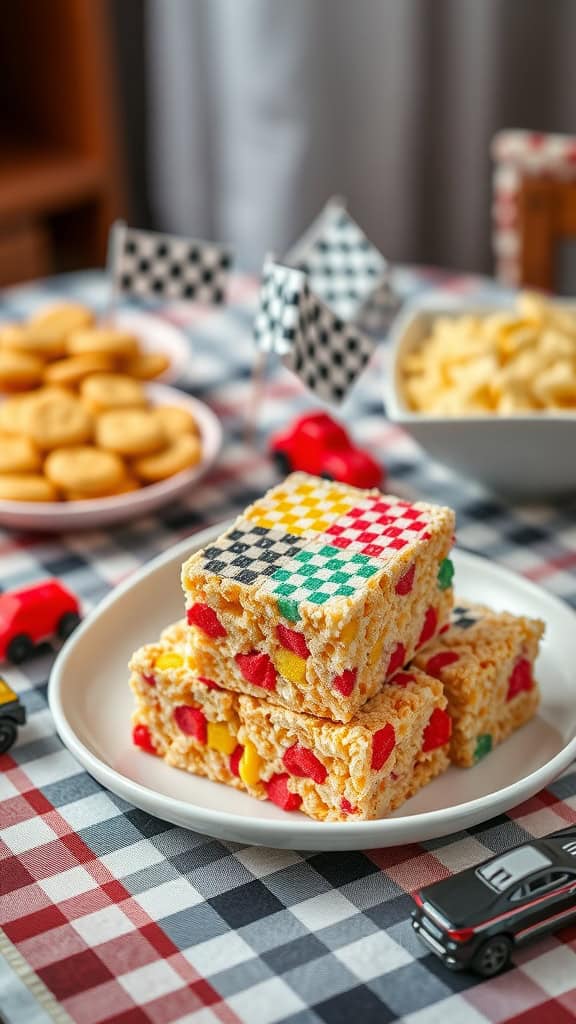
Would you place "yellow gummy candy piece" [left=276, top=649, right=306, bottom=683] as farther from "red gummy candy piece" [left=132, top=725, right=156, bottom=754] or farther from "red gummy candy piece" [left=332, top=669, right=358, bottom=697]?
"red gummy candy piece" [left=132, top=725, right=156, bottom=754]

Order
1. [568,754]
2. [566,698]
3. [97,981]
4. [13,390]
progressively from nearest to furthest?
[97,981] → [568,754] → [566,698] → [13,390]

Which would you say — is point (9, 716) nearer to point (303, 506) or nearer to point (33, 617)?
point (33, 617)

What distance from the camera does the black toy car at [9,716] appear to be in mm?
1172

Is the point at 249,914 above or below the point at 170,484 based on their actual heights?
below

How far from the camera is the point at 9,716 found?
1.17 metres

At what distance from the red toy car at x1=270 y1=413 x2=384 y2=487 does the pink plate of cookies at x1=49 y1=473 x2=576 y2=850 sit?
0.40 metres

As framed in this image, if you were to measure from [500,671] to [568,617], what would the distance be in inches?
7.6

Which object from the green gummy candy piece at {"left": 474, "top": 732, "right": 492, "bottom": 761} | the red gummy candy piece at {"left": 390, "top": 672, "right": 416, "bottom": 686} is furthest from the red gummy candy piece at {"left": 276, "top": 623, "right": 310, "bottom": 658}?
the green gummy candy piece at {"left": 474, "top": 732, "right": 492, "bottom": 761}

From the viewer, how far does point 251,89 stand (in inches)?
117

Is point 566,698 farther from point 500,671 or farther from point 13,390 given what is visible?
point 13,390

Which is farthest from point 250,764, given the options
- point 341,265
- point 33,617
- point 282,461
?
point 341,265

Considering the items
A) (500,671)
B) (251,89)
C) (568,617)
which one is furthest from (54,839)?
(251,89)

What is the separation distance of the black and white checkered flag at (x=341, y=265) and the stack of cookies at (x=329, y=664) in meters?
0.75

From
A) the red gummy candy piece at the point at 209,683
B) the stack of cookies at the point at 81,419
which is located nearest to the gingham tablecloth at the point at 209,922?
the red gummy candy piece at the point at 209,683
